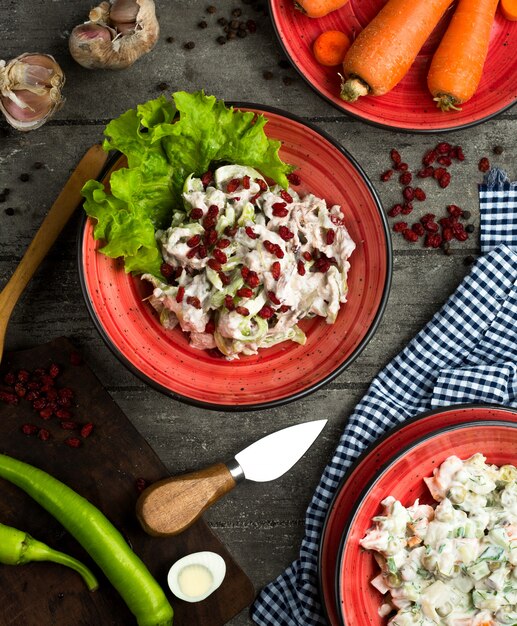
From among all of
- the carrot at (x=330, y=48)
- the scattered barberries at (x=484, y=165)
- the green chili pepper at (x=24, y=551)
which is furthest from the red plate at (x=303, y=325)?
the green chili pepper at (x=24, y=551)

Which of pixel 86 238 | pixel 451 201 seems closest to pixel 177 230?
pixel 86 238

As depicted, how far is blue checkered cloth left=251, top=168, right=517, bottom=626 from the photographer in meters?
3.02

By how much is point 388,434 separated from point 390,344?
46cm

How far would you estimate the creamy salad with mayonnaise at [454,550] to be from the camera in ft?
8.94

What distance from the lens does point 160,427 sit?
3121mm

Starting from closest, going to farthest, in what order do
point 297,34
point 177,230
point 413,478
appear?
1. point 177,230
2. point 413,478
3. point 297,34

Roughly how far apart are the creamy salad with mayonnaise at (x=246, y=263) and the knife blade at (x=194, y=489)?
1.55 ft

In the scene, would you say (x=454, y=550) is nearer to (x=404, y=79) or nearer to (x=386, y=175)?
(x=386, y=175)

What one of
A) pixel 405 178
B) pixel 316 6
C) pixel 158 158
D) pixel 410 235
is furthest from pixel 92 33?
pixel 410 235

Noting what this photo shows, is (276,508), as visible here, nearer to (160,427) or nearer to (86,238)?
(160,427)

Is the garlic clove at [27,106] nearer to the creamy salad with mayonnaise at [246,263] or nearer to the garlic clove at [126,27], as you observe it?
the garlic clove at [126,27]

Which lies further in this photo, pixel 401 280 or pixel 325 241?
pixel 401 280

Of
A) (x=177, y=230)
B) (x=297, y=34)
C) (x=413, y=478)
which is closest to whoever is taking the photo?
(x=177, y=230)

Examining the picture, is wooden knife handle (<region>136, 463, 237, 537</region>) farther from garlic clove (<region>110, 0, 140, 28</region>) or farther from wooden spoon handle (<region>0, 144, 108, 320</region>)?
garlic clove (<region>110, 0, 140, 28</region>)
